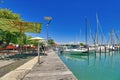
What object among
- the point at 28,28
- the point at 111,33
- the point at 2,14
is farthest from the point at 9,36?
the point at 111,33

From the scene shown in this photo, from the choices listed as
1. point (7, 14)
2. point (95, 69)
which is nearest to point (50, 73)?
point (95, 69)

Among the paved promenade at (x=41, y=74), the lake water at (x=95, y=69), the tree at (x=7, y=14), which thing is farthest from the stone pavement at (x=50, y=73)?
the tree at (x=7, y=14)

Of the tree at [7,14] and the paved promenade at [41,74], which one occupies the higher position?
the tree at [7,14]

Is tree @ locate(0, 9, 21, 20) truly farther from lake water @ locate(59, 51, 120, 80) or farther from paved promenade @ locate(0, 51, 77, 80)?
paved promenade @ locate(0, 51, 77, 80)

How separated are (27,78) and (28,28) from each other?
1993 cm

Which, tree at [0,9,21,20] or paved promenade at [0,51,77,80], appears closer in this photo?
paved promenade at [0,51,77,80]

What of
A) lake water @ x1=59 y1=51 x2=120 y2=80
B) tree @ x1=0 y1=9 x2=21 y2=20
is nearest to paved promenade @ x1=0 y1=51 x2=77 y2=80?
lake water @ x1=59 y1=51 x2=120 y2=80

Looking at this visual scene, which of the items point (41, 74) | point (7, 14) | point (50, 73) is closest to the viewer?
point (41, 74)

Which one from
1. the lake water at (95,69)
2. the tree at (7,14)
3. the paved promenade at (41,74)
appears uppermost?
the tree at (7,14)

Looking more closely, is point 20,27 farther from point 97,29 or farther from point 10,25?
point 97,29

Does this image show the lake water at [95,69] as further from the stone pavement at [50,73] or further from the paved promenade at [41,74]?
the paved promenade at [41,74]

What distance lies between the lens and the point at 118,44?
95062 mm

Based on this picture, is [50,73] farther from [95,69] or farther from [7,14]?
[7,14]

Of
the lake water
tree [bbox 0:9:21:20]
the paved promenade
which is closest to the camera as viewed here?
the paved promenade
